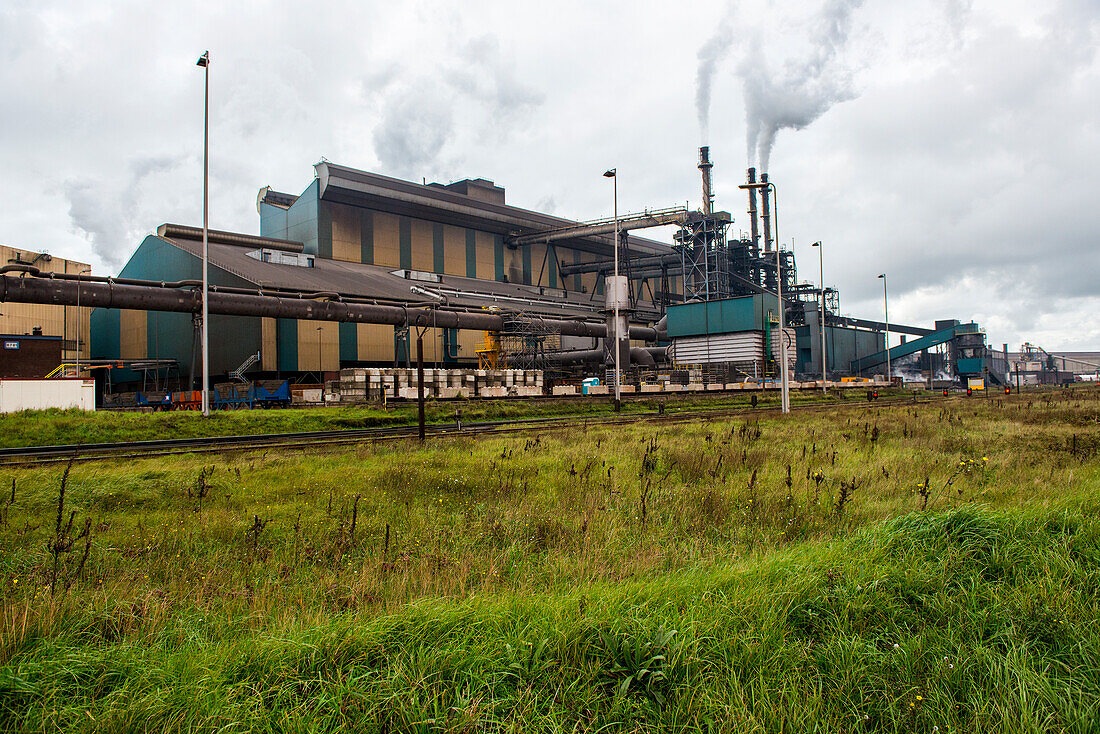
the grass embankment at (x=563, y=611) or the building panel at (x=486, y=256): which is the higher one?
the building panel at (x=486, y=256)

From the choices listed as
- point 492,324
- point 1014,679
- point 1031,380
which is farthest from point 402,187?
point 1031,380

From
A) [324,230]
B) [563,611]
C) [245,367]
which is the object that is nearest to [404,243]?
[324,230]

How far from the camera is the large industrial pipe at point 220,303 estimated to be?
3250 cm

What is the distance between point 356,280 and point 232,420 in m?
35.7

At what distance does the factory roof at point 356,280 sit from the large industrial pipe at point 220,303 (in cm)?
245

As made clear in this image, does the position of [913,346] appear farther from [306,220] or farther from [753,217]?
[306,220]

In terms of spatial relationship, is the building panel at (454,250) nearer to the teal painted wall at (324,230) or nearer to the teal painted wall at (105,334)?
the teal painted wall at (324,230)

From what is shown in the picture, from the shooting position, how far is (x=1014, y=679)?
3461mm

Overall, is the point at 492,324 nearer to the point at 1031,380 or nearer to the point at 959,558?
the point at 959,558

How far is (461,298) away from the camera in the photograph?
→ 62.8 meters

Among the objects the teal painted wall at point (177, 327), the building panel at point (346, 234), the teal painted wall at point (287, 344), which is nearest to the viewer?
the teal painted wall at point (287, 344)

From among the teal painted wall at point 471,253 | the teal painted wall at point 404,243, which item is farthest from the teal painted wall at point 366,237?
the teal painted wall at point 471,253

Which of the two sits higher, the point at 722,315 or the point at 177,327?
the point at 722,315

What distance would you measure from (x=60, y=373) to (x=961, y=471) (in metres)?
43.5
